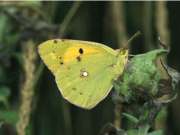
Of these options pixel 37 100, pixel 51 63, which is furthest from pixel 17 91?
pixel 51 63

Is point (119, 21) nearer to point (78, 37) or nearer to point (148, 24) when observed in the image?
point (148, 24)

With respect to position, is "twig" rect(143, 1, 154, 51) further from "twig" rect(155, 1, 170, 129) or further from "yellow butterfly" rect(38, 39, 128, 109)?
"yellow butterfly" rect(38, 39, 128, 109)

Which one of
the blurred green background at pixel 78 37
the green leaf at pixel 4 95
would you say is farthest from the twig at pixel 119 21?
the green leaf at pixel 4 95

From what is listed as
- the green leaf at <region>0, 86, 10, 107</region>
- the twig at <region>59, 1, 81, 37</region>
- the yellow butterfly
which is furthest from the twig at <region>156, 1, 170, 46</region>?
the yellow butterfly

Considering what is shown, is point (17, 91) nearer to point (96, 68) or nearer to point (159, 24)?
point (159, 24)

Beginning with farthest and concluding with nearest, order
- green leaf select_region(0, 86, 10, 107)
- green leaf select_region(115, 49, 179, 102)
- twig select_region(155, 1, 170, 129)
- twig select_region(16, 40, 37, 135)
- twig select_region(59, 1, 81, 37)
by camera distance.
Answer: twig select_region(59, 1, 81, 37) < twig select_region(155, 1, 170, 129) < green leaf select_region(0, 86, 10, 107) < twig select_region(16, 40, 37, 135) < green leaf select_region(115, 49, 179, 102)

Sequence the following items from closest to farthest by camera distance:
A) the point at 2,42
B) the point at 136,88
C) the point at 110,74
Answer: the point at 136,88, the point at 110,74, the point at 2,42
